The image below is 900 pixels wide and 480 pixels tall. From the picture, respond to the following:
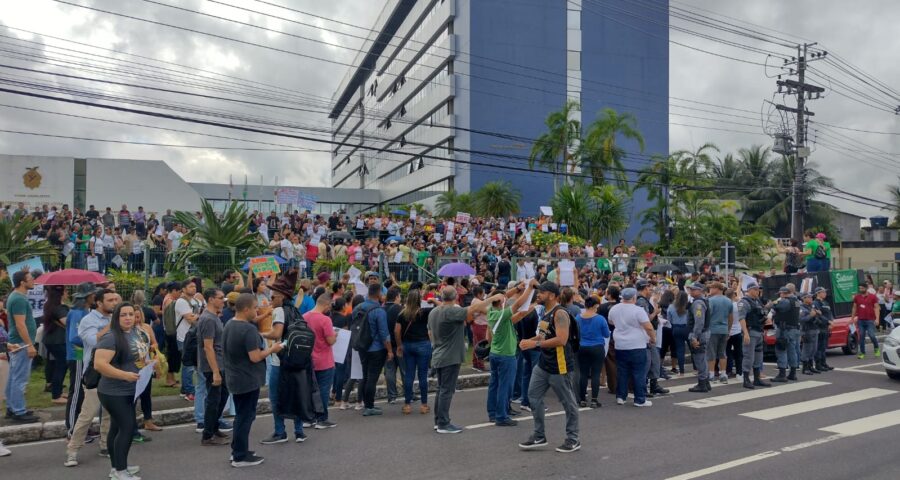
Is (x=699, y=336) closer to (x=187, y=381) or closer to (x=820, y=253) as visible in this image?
(x=187, y=381)

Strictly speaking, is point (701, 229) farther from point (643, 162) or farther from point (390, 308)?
point (390, 308)

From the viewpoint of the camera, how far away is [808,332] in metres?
14.0

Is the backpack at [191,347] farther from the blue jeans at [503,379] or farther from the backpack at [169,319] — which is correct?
the blue jeans at [503,379]

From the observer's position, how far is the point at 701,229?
4166 centimetres

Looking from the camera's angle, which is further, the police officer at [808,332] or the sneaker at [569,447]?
the police officer at [808,332]

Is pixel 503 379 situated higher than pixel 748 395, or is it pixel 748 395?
pixel 503 379

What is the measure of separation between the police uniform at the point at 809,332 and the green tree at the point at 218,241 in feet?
41.6

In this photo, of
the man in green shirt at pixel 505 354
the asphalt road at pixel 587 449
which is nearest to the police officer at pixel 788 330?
the asphalt road at pixel 587 449

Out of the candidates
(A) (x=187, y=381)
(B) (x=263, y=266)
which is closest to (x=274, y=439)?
(A) (x=187, y=381)

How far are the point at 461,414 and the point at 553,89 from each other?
149 feet

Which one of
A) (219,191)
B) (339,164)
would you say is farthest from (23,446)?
(339,164)

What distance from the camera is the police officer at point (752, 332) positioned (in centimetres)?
1255

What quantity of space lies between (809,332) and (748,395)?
309cm

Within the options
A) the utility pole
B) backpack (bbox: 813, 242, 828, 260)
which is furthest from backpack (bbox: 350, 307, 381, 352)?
the utility pole
